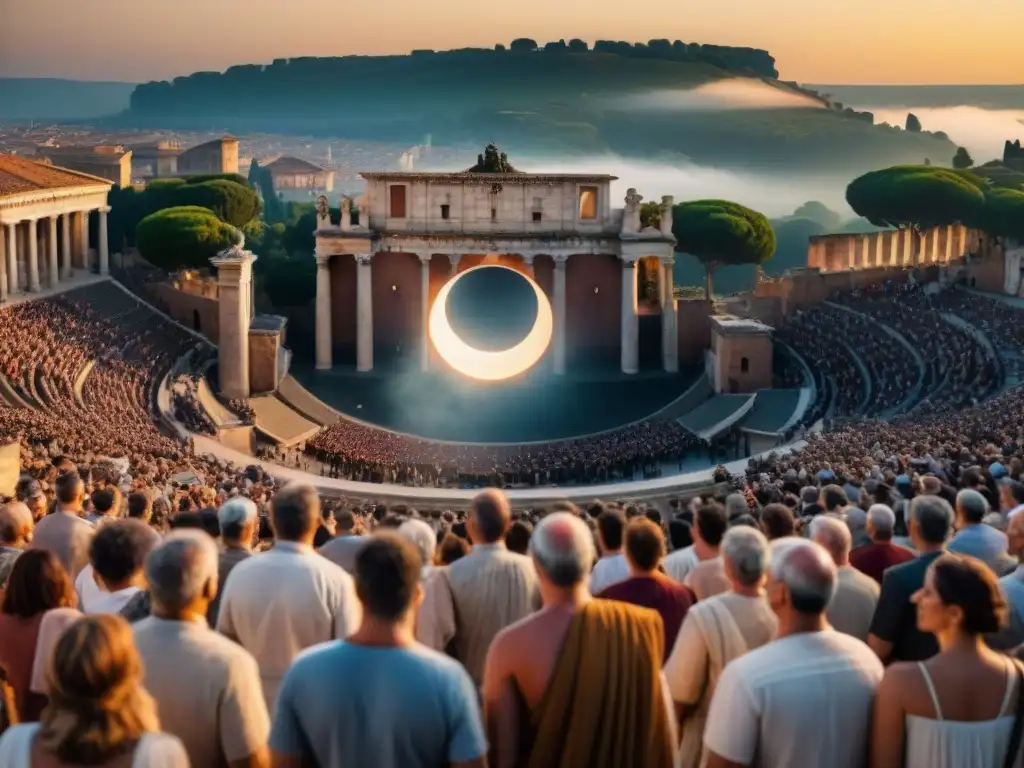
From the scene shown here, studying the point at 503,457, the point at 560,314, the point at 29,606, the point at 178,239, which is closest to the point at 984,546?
the point at 29,606

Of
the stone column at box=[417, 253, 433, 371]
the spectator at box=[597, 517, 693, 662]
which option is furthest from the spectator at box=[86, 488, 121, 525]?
the stone column at box=[417, 253, 433, 371]

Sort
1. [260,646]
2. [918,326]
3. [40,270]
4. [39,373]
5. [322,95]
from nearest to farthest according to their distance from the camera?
[260,646] < [39,373] < [918,326] < [40,270] < [322,95]

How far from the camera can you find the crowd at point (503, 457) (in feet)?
Answer: 126

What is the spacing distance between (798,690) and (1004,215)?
57237mm

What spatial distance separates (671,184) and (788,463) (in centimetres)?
14338

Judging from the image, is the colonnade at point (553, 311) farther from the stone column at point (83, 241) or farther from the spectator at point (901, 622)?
the spectator at point (901, 622)

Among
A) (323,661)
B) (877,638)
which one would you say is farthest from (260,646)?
(877,638)

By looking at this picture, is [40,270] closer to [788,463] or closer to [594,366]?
[594,366]

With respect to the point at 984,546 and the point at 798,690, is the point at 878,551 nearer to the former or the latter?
the point at 984,546

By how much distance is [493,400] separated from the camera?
48.9 m

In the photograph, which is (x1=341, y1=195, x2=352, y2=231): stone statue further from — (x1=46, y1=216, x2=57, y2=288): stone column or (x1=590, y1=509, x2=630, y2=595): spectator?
(x1=590, y1=509, x2=630, y2=595): spectator

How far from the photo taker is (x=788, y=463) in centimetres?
2956

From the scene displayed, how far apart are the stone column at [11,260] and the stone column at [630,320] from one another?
20.2 metres

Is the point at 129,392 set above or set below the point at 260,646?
below
